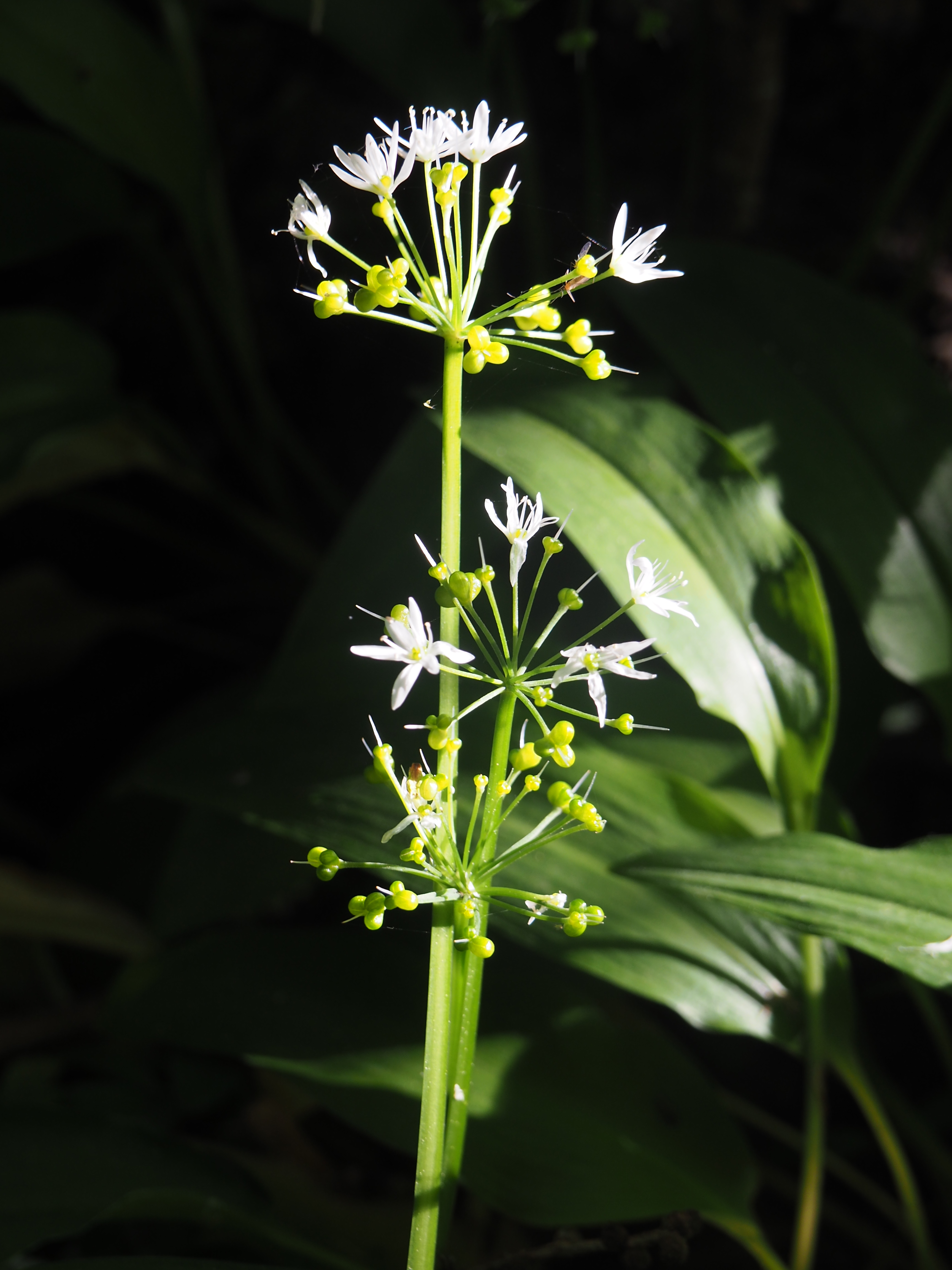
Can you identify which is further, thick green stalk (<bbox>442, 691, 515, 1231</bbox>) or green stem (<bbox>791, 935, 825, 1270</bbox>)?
green stem (<bbox>791, 935, 825, 1270</bbox>)

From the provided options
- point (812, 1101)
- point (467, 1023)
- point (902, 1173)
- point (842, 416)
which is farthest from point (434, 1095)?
point (842, 416)

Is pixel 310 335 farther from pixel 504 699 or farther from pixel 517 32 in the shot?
pixel 504 699

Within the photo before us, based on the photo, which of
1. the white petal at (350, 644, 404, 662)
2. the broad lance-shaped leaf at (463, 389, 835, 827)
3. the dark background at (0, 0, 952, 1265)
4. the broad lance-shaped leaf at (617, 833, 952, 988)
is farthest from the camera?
the dark background at (0, 0, 952, 1265)

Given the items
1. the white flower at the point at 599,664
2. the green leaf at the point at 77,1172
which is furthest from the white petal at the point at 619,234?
the green leaf at the point at 77,1172

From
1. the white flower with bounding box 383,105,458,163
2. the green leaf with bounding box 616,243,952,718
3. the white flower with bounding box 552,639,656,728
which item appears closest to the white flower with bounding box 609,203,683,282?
the white flower with bounding box 383,105,458,163

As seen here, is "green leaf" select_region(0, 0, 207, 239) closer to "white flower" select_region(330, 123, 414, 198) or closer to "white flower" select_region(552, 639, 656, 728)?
"white flower" select_region(330, 123, 414, 198)

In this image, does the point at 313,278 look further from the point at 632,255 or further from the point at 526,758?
the point at 526,758
